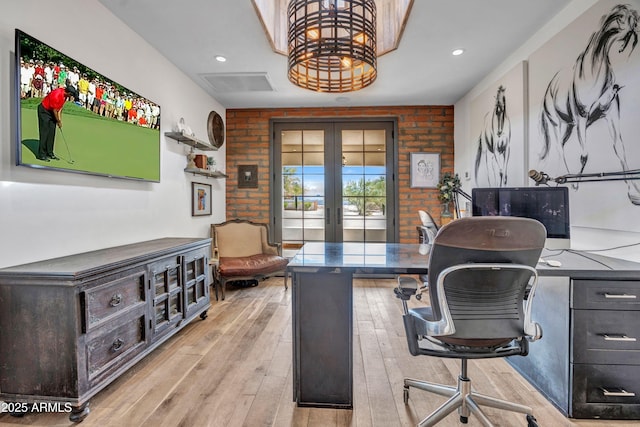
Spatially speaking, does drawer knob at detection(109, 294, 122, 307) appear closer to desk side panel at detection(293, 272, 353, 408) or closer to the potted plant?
desk side panel at detection(293, 272, 353, 408)

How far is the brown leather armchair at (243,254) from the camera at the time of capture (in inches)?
145

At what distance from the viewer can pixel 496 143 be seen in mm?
3385

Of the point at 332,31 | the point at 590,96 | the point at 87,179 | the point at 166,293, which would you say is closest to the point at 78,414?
the point at 166,293

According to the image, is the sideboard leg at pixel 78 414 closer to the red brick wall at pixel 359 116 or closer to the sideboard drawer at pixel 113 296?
the sideboard drawer at pixel 113 296

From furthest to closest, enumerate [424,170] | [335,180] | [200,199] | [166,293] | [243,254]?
[335,180]
[424,170]
[243,254]
[200,199]
[166,293]

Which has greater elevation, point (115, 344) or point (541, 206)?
point (541, 206)

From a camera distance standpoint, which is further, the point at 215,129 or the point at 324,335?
the point at 215,129

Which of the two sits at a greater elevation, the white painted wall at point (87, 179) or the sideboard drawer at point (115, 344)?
the white painted wall at point (87, 179)

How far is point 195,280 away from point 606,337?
2958 mm

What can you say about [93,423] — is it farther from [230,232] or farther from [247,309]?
[230,232]

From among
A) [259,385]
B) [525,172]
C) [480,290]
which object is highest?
[525,172]

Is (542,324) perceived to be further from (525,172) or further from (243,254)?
(243,254)

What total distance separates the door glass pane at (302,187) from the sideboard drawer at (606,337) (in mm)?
3555

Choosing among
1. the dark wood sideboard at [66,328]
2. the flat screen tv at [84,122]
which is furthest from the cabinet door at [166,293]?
the flat screen tv at [84,122]
